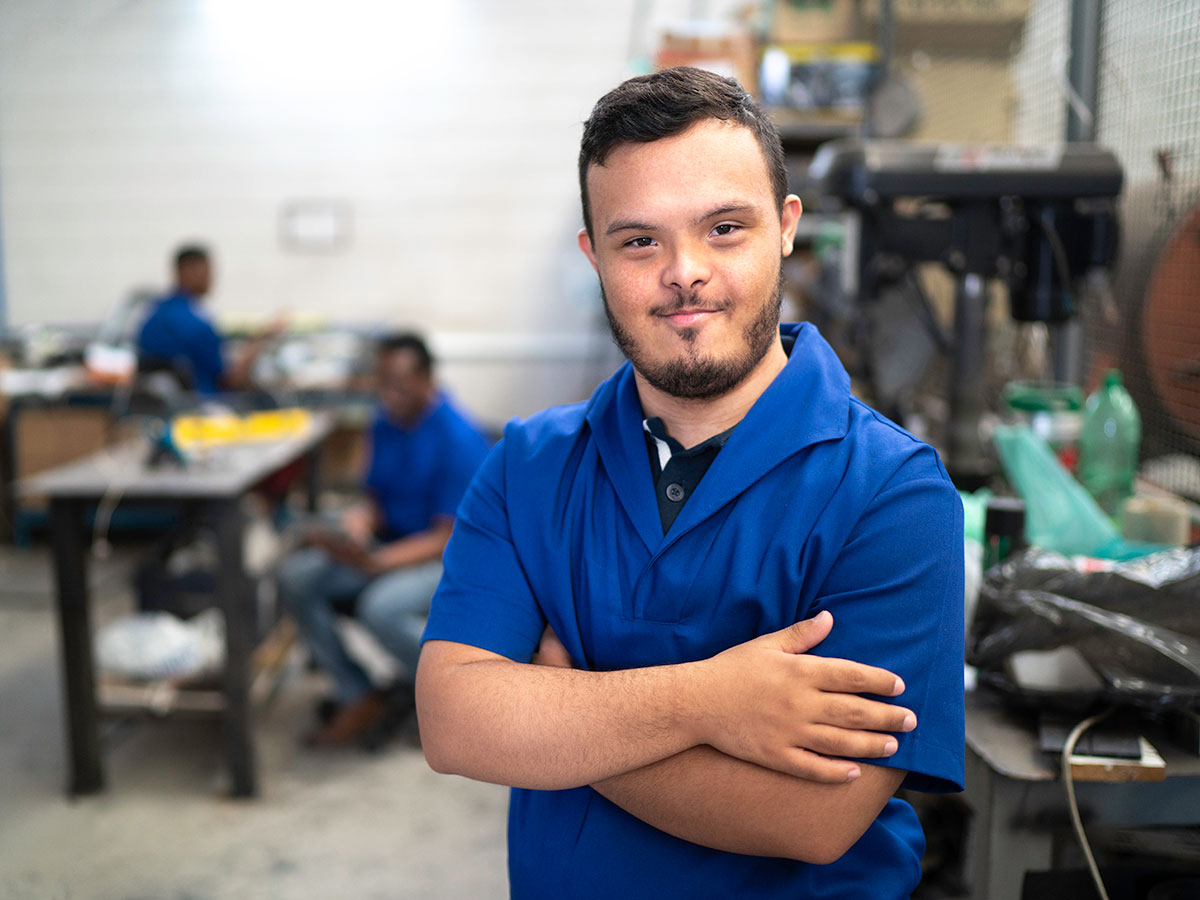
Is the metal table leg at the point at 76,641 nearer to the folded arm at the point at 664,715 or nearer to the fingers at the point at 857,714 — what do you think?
the folded arm at the point at 664,715

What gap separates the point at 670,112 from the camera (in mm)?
1007

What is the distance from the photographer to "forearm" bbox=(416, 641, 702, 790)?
0.98 m

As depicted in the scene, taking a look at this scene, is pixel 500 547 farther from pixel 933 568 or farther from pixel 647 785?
pixel 933 568

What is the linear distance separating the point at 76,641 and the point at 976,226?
241cm

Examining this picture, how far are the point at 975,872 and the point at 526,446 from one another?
75 cm

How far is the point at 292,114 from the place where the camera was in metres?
6.34

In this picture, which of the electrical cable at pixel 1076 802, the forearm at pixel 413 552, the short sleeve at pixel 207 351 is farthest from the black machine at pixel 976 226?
the short sleeve at pixel 207 351

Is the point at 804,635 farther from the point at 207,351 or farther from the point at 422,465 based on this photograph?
the point at 207,351

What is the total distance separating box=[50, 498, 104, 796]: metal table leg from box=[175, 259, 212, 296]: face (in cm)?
259

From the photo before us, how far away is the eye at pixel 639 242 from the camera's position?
3.42 ft

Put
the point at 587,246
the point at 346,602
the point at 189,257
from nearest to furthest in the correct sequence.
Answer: the point at 587,246 → the point at 346,602 → the point at 189,257

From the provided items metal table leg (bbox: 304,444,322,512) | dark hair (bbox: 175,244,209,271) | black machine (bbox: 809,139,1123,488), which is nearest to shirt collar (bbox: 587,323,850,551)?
black machine (bbox: 809,139,1123,488)

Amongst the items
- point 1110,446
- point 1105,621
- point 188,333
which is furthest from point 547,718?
point 188,333

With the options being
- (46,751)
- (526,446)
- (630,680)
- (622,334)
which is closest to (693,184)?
(622,334)
